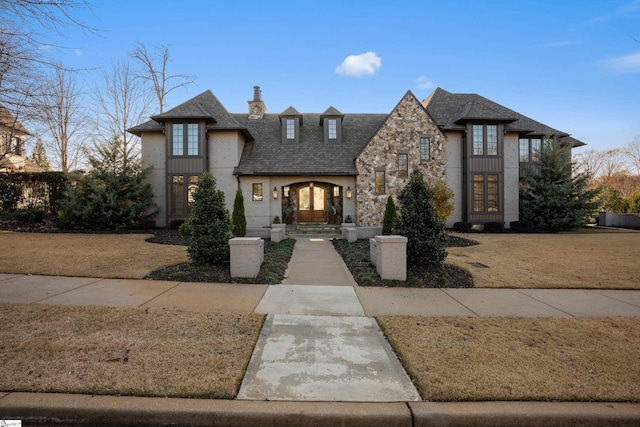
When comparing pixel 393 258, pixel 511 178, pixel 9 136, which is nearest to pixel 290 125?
pixel 9 136

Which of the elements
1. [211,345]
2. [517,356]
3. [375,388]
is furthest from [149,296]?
[517,356]

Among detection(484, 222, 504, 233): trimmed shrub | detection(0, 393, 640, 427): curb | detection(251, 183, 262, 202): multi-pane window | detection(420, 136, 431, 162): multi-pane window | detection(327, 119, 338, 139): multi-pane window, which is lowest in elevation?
detection(0, 393, 640, 427): curb

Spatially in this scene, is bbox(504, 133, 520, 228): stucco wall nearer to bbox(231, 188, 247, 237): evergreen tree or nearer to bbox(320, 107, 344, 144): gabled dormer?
bbox(320, 107, 344, 144): gabled dormer

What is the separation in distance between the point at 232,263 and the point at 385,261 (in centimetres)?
368

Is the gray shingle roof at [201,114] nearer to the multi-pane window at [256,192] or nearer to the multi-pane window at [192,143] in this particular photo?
the multi-pane window at [192,143]

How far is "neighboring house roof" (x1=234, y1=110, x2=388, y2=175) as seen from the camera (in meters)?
20.6

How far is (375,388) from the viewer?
3258 mm

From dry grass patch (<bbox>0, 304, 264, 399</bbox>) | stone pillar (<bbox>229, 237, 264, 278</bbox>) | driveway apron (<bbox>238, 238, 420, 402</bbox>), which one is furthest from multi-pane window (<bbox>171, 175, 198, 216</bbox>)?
driveway apron (<bbox>238, 238, 420, 402</bbox>)

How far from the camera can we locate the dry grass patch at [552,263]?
793 centimetres

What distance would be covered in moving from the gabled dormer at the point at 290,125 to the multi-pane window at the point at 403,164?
23.1 ft

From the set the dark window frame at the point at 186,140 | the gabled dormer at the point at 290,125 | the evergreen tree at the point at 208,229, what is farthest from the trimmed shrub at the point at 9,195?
the evergreen tree at the point at 208,229

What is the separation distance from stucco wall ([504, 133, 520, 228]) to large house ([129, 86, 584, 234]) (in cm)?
7

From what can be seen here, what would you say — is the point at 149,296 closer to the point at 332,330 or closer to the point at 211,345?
the point at 211,345

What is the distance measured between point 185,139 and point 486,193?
19.0 metres
